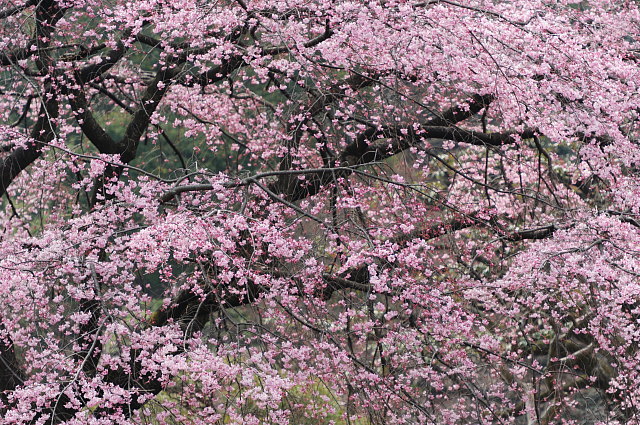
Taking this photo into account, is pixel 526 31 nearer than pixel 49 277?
No

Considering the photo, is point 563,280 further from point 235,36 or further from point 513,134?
point 235,36

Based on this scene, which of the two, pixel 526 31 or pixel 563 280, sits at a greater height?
pixel 526 31

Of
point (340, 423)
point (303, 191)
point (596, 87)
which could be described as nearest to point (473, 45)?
point (596, 87)

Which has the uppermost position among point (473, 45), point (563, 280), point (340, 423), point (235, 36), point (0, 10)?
point (0, 10)

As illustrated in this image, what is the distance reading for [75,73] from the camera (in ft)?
19.6

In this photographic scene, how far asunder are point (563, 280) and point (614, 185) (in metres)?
1.06

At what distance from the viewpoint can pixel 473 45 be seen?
16.5 feet

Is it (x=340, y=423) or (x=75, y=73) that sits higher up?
(x=75, y=73)

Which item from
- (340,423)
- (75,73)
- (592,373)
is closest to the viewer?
(75,73)

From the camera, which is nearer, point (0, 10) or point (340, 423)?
point (0, 10)

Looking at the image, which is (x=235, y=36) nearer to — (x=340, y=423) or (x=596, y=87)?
(x=596, y=87)

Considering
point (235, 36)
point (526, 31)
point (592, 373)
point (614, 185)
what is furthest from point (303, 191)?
point (592, 373)

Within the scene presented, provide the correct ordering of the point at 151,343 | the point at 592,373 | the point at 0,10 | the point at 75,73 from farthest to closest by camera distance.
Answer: the point at 592,373 < the point at 75,73 < the point at 0,10 < the point at 151,343

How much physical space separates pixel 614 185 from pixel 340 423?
4.77 m
